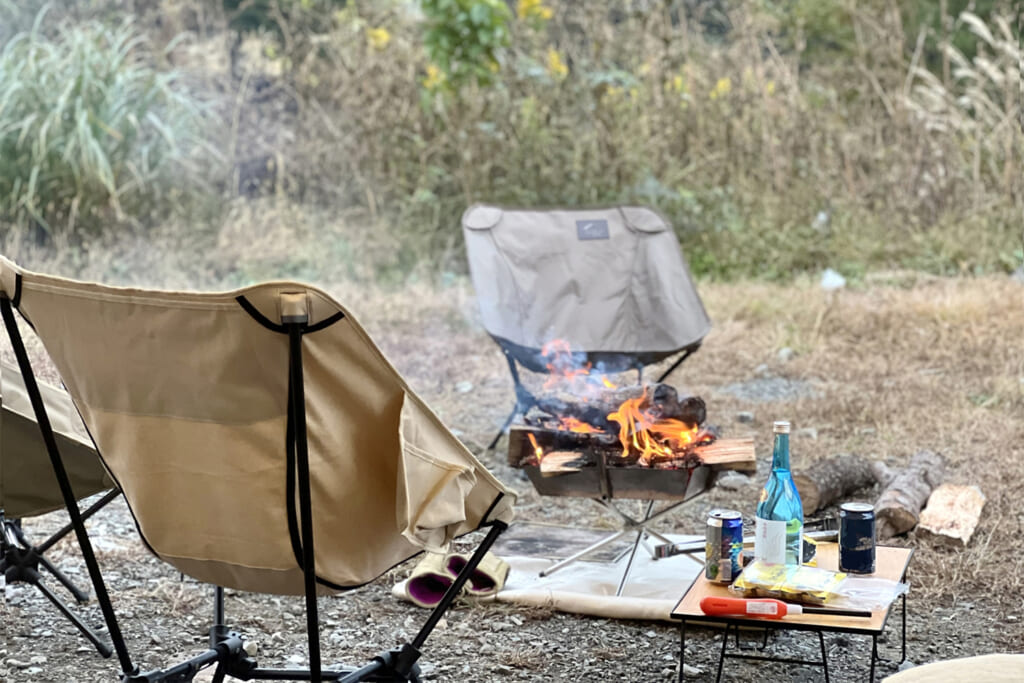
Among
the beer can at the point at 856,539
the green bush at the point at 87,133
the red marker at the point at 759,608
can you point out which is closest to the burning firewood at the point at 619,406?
the beer can at the point at 856,539

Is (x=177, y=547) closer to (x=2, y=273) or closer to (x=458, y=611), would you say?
(x=2, y=273)

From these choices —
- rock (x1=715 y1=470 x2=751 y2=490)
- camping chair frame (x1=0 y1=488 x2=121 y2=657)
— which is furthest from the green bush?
rock (x1=715 y1=470 x2=751 y2=490)

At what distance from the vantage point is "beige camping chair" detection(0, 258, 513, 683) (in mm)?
1405

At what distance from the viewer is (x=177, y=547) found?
1.61m

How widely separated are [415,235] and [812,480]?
3378mm

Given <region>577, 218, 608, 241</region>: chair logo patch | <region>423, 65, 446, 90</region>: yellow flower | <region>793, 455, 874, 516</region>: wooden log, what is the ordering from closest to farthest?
1. <region>793, 455, 874, 516</region>: wooden log
2. <region>577, 218, 608, 241</region>: chair logo patch
3. <region>423, 65, 446, 90</region>: yellow flower

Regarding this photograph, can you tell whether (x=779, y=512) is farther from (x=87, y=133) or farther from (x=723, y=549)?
(x=87, y=133)

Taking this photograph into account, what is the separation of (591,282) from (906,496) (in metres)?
1.27

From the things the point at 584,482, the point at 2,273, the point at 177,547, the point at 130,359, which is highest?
the point at 2,273

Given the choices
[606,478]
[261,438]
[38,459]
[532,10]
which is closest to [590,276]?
[606,478]

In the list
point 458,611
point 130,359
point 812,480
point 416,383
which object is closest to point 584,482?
point 458,611

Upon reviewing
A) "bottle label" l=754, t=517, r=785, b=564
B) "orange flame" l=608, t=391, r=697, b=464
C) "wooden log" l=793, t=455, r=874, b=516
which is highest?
"bottle label" l=754, t=517, r=785, b=564

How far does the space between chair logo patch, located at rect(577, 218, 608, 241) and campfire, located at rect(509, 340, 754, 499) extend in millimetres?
1162

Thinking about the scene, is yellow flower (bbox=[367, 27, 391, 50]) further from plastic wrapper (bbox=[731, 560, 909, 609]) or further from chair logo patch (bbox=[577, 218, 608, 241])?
plastic wrapper (bbox=[731, 560, 909, 609])
